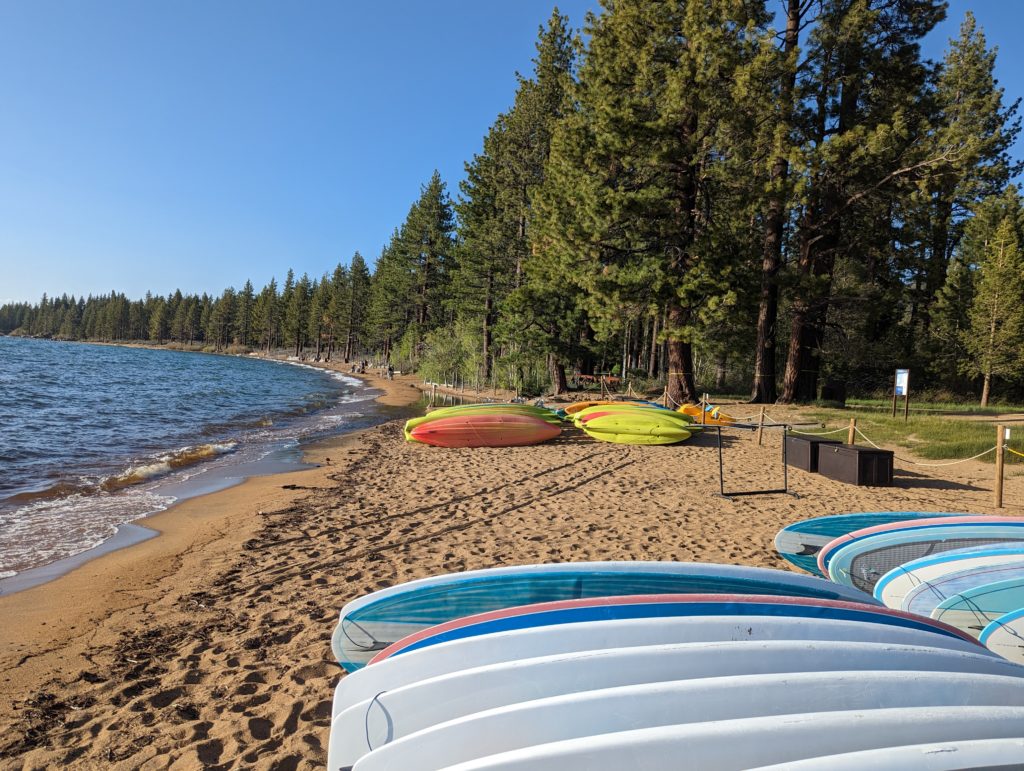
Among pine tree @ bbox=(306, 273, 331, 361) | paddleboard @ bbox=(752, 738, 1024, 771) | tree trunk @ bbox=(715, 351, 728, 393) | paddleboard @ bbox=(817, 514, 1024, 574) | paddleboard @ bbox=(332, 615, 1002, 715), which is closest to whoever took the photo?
paddleboard @ bbox=(752, 738, 1024, 771)

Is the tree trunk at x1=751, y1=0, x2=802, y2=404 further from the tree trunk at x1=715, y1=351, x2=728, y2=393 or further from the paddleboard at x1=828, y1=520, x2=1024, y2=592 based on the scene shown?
the paddleboard at x1=828, y1=520, x2=1024, y2=592

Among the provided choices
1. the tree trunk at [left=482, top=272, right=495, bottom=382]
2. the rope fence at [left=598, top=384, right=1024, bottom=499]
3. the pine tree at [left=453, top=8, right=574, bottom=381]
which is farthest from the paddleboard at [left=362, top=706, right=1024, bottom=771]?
the tree trunk at [left=482, top=272, right=495, bottom=382]

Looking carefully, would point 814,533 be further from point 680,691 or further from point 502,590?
point 680,691

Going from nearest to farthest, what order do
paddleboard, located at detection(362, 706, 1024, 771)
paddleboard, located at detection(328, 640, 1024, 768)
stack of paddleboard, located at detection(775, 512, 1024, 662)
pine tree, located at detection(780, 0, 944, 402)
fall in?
paddleboard, located at detection(362, 706, 1024, 771) → paddleboard, located at detection(328, 640, 1024, 768) → stack of paddleboard, located at detection(775, 512, 1024, 662) → pine tree, located at detection(780, 0, 944, 402)

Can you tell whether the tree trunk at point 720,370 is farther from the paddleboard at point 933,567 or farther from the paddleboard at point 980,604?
the paddleboard at point 980,604

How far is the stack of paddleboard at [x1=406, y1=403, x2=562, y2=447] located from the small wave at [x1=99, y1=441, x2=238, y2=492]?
4.18 m

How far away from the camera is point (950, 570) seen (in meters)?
3.63

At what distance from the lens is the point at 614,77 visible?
17.6 metres

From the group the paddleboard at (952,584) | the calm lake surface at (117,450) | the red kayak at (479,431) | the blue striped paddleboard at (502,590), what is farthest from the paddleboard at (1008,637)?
the red kayak at (479,431)

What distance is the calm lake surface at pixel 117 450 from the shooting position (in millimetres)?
7090

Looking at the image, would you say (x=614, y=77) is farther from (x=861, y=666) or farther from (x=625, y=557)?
(x=861, y=666)

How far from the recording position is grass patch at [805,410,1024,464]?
1080cm

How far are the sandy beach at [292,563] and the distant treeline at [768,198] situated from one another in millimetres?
8294

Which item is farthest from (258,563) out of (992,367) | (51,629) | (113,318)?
(113,318)
